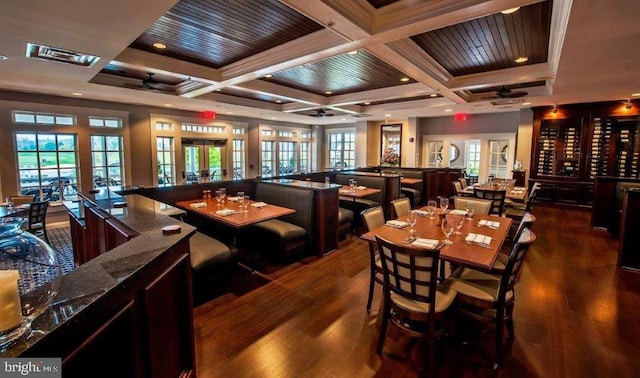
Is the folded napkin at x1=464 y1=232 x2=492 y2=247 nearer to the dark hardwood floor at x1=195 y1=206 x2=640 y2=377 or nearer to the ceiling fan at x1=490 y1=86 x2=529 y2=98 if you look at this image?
the dark hardwood floor at x1=195 y1=206 x2=640 y2=377

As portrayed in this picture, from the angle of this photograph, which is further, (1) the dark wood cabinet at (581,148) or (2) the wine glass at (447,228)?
(1) the dark wood cabinet at (581,148)

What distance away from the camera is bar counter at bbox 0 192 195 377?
2.87 ft

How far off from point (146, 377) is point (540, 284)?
404 centimetres

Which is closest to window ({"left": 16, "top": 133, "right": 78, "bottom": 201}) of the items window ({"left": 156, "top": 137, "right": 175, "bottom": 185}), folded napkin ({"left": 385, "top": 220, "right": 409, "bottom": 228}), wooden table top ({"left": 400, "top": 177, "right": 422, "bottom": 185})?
window ({"left": 156, "top": 137, "right": 175, "bottom": 185})

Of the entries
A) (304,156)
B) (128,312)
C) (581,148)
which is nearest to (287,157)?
(304,156)

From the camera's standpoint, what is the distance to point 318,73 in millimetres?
5434

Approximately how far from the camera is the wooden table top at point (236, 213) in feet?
11.1

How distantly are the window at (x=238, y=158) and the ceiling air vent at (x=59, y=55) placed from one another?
19.6 feet

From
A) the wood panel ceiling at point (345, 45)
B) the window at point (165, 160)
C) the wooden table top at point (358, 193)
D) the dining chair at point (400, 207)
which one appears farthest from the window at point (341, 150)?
the dining chair at point (400, 207)

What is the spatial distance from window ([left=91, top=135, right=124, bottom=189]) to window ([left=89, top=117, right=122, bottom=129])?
0.26 meters

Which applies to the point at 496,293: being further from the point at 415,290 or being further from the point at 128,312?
the point at 128,312

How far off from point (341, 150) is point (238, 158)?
442cm

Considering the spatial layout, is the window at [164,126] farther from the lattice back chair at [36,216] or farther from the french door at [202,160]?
the lattice back chair at [36,216]

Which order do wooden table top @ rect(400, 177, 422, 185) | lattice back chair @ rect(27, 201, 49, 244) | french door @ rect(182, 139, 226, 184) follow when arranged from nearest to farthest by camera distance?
lattice back chair @ rect(27, 201, 49, 244)
wooden table top @ rect(400, 177, 422, 185)
french door @ rect(182, 139, 226, 184)
